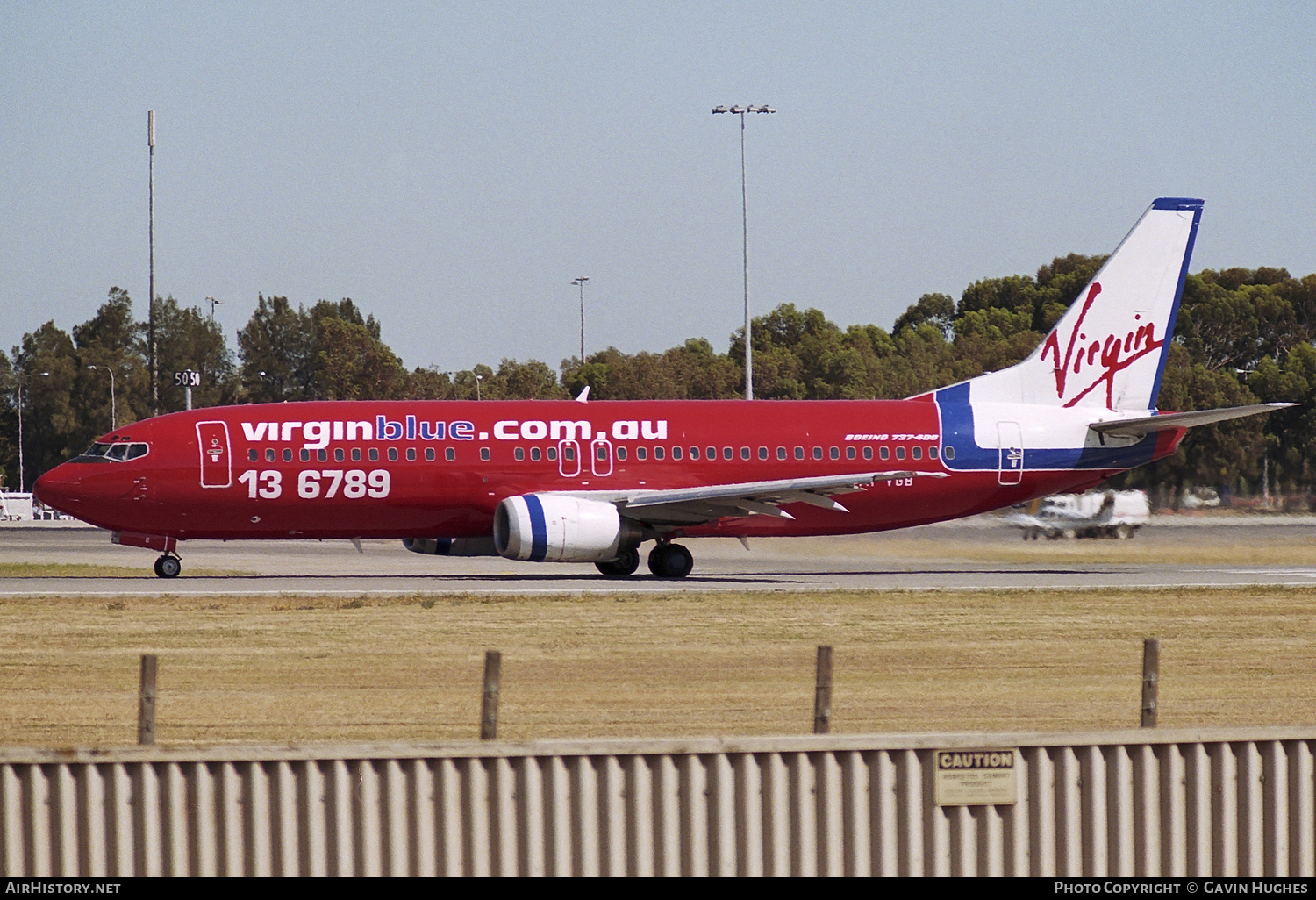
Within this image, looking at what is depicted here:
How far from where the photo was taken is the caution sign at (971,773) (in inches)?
392

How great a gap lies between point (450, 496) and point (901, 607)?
12116 millimetres

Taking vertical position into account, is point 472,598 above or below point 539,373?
below

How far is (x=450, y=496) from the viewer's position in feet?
117

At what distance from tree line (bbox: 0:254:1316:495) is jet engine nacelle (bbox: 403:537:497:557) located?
122ft

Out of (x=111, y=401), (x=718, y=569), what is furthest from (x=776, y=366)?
(x=718, y=569)

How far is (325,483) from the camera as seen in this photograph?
115 feet

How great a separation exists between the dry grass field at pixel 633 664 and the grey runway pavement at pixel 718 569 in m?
3.49

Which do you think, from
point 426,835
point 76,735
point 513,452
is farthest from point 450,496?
point 426,835

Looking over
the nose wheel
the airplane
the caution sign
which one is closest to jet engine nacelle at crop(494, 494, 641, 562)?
the airplane

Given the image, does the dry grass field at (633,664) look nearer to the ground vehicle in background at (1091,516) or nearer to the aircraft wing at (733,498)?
the aircraft wing at (733,498)

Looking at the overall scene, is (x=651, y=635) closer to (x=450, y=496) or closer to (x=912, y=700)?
(x=912, y=700)

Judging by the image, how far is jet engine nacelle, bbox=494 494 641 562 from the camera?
3369cm

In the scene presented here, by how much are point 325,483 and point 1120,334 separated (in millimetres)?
20111

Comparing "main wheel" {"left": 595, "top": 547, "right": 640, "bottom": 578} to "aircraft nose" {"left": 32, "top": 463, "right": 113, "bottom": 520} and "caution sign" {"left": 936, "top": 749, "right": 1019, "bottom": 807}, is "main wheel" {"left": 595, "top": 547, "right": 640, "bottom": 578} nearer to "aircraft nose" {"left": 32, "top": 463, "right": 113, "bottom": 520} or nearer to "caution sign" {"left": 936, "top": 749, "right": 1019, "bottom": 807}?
"aircraft nose" {"left": 32, "top": 463, "right": 113, "bottom": 520}
